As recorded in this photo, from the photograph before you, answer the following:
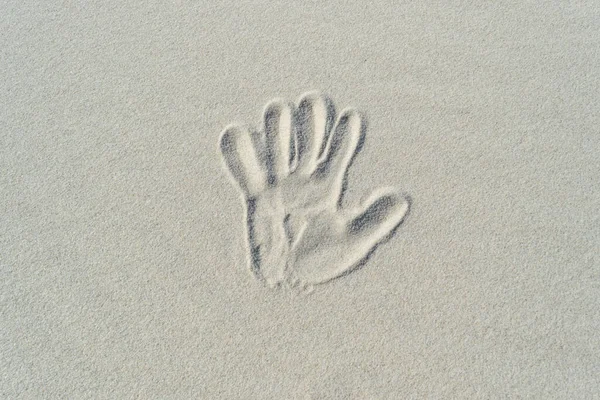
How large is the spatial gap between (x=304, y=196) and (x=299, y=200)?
2 cm

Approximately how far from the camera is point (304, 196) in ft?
4.26

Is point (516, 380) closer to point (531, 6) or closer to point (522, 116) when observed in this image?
point (522, 116)

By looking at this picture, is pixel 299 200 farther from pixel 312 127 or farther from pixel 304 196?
pixel 312 127

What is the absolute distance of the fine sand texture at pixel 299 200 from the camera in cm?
117

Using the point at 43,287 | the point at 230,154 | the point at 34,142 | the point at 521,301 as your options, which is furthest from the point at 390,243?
the point at 34,142

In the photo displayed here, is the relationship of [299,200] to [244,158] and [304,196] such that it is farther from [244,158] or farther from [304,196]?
[244,158]

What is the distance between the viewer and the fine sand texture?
117 cm

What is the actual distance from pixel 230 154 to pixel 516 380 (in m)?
0.80

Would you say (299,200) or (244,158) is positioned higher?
(244,158)

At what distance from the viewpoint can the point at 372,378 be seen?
1150 mm

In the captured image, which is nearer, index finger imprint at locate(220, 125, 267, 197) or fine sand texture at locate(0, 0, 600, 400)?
fine sand texture at locate(0, 0, 600, 400)

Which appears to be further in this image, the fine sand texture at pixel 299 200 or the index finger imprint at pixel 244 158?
the index finger imprint at pixel 244 158

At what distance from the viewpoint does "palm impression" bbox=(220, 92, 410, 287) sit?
1245mm

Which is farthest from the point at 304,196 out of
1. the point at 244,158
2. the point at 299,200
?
the point at 244,158
